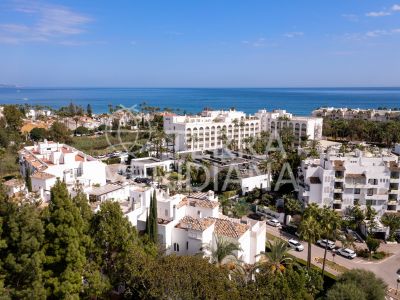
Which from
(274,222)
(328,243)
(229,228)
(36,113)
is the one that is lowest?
(328,243)

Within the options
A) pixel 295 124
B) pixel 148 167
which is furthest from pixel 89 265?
pixel 295 124

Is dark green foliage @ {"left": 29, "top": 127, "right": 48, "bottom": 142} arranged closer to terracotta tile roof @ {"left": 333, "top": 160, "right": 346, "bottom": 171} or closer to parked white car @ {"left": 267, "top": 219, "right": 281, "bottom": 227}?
parked white car @ {"left": 267, "top": 219, "right": 281, "bottom": 227}

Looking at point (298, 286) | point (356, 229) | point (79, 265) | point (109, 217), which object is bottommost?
point (356, 229)

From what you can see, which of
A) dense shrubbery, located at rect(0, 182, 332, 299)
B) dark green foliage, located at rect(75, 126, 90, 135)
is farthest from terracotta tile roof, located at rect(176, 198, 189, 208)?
dark green foliage, located at rect(75, 126, 90, 135)

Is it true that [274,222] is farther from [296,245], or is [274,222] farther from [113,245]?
[113,245]

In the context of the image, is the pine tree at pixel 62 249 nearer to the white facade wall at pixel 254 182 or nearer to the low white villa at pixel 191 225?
the low white villa at pixel 191 225

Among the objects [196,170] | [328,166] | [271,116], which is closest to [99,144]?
[196,170]

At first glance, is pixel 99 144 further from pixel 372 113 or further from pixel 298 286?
pixel 372 113

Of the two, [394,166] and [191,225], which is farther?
[394,166]
